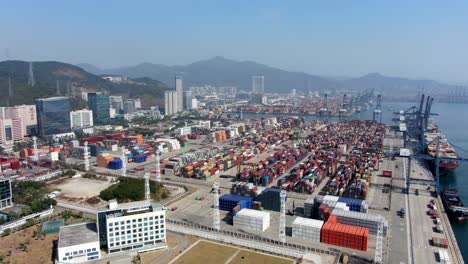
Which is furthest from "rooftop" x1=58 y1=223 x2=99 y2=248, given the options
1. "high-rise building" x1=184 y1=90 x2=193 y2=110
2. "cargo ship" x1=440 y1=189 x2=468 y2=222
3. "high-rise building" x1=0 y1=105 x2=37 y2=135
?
"high-rise building" x1=184 y1=90 x2=193 y2=110

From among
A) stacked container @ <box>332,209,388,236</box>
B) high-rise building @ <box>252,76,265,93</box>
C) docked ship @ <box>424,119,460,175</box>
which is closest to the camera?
stacked container @ <box>332,209,388,236</box>

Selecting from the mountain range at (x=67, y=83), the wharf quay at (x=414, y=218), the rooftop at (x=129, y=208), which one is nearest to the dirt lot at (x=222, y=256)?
the rooftop at (x=129, y=208)

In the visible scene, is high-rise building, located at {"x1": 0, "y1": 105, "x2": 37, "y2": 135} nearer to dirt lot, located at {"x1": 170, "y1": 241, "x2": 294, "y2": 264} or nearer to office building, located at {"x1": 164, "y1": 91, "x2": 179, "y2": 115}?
office building, located at {"x1": 164, "y1": 91, "x2": 179, "y2": 115}

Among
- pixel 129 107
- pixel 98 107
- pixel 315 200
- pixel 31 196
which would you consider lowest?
pixel 31 196

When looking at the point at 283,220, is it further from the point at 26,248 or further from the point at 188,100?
the point at 188,100

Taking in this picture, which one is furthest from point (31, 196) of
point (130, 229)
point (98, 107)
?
point (98, 107)

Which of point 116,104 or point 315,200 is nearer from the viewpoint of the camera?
point 315,200

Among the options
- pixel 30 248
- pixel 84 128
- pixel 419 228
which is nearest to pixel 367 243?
pixel 419 228
